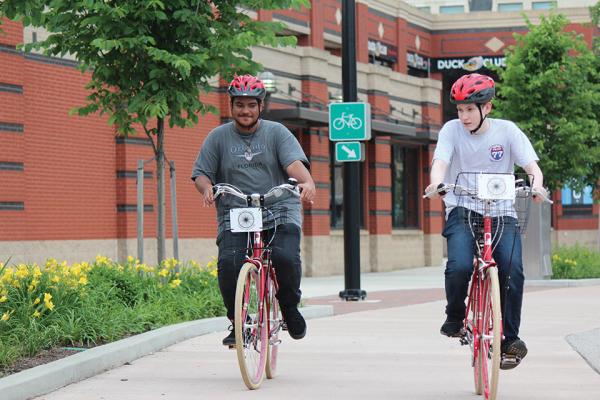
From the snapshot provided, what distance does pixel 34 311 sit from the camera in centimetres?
1006

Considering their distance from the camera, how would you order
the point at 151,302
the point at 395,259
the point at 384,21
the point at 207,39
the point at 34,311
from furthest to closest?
the point at 384,21 < the point at 395,259 < the point at 207,39 < the point at 151,302 < the point at 34,311

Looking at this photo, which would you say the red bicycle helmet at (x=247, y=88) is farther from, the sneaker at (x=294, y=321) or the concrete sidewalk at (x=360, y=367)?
the concrete sidewalk at (x=360, y=367)

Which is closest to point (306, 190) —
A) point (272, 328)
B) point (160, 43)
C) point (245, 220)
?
point (245, 220)

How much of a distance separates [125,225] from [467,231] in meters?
17.0

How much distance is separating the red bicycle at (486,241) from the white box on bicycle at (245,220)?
1.29 meters

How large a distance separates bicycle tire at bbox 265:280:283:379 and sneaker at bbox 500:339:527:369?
5.65ft

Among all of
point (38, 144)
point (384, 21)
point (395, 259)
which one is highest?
point (384, 21)

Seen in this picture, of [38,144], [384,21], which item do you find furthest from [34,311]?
[384,21]

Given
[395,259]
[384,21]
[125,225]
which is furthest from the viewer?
[384,21]

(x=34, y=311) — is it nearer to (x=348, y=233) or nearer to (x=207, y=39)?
(x=207, y=39)

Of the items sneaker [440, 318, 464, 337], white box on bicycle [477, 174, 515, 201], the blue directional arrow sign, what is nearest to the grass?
sneaker [440, 318, 464, 337]

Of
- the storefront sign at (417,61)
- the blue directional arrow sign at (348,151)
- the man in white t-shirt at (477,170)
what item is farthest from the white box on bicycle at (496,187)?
the storefront sign at (417,61)

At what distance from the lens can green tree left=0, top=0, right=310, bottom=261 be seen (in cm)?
1394

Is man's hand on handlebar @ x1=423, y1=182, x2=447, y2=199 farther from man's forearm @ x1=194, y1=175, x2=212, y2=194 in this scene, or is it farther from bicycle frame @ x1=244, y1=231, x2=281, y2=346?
man's forearm @ x1=194, y1=175, x2=212, y2=194
